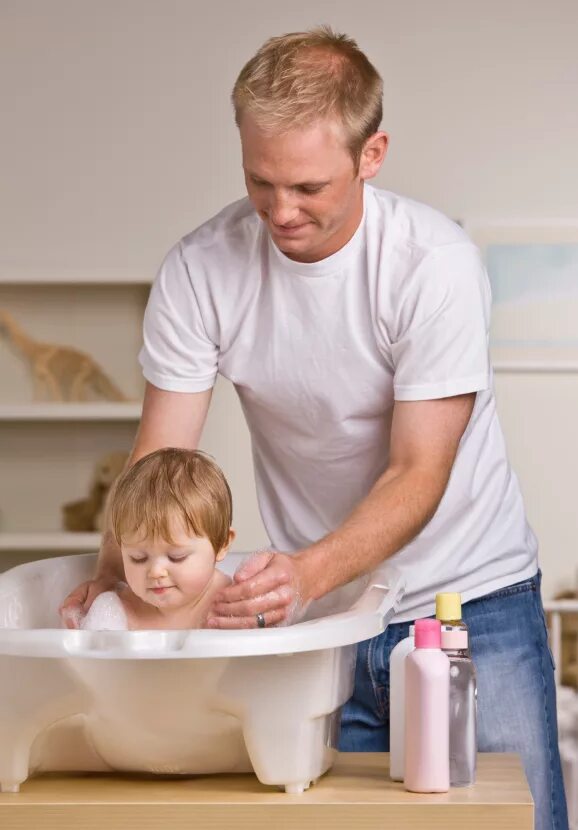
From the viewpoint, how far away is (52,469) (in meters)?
3.96

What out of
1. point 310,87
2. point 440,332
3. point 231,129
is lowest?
point 440,332

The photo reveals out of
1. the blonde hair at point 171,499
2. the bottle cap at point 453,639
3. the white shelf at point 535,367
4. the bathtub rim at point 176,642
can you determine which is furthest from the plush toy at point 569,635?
the bathtub rim at point 176,642

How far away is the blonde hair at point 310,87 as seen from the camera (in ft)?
4.80

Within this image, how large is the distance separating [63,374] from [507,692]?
251 cm

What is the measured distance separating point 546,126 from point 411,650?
9.59 ft

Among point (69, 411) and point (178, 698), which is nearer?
point (178, 698)

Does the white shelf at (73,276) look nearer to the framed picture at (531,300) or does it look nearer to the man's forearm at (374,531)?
the framed picture at (531,300)

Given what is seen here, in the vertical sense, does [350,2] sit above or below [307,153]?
above

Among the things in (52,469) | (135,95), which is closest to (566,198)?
(135,95)

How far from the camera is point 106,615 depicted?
1393 mm

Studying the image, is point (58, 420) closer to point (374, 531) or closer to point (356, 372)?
point (356, 372)

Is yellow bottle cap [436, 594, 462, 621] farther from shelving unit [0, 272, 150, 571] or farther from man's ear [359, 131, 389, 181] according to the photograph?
shelving unit [0, 272, 150, 571]

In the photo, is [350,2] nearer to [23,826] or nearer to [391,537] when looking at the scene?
[391,537]

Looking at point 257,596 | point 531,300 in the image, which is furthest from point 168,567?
point 531,300
